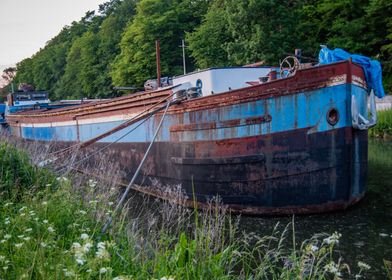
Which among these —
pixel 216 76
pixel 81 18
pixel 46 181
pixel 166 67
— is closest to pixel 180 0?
pixel 166 67

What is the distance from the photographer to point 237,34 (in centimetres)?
2711

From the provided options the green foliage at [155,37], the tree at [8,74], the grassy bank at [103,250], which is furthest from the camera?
the tree at [8,74]

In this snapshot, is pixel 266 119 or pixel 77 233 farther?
pixel 266 119

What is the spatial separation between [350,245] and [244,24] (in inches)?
844

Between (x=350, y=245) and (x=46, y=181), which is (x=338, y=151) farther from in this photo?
(x=46, y=181)

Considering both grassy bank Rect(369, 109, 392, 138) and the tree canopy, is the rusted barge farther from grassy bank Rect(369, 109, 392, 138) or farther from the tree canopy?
the tree canopy

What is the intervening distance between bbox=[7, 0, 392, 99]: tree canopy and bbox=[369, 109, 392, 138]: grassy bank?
672 centimetres

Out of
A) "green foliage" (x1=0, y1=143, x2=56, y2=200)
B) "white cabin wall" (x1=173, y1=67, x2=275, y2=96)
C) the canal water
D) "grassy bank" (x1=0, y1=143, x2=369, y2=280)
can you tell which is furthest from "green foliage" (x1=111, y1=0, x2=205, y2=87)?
"grassy bank" (x1=0, y1=143, x2=369, y2=280)

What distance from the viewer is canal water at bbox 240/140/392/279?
626 centimetres

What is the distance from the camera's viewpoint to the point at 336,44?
27.9 metres

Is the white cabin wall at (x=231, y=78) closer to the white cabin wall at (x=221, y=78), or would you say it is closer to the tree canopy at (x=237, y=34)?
the white cabin wall at (x=221, y=78)

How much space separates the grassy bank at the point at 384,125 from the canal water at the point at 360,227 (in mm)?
10336

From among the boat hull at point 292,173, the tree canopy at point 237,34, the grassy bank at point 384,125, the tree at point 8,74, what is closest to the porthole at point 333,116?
the boat hull at point 292,173

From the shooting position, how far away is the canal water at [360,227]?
20.5 feet
